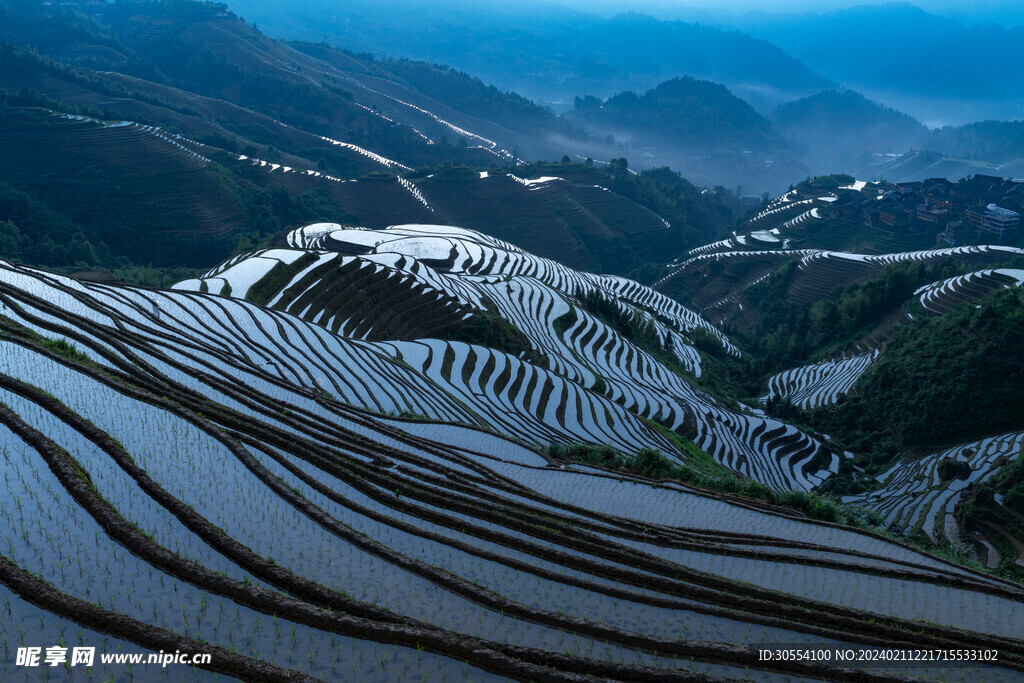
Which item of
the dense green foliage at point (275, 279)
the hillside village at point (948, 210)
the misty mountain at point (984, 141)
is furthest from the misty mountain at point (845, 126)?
the dense green foliage at point (275, 279)

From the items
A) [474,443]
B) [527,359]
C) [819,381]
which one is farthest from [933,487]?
[819,381]

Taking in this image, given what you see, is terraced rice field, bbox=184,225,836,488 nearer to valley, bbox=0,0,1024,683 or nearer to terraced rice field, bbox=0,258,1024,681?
valley, bbox=0,0,1024,683

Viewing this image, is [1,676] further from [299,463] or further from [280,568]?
[299,463]

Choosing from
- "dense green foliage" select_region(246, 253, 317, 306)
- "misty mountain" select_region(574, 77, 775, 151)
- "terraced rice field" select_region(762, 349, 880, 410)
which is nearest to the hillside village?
"terraced rice field" select_region(762, 349, 880, 410)

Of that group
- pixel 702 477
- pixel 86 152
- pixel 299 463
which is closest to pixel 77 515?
pixel 299 463

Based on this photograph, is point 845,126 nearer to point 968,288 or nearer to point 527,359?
point 968,288
